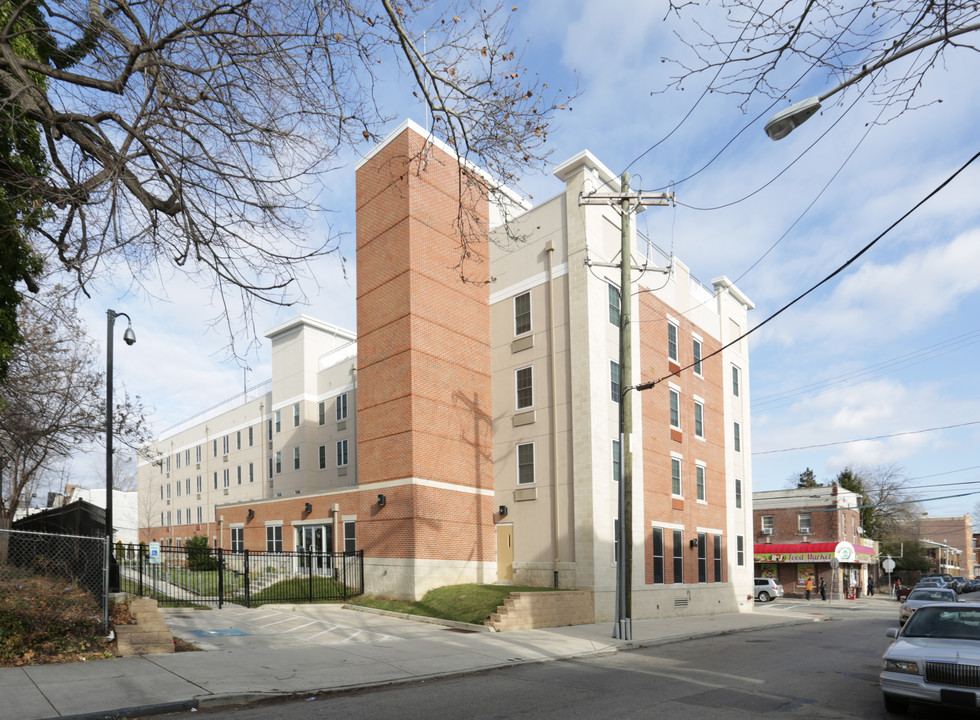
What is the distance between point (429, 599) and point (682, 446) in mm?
14371

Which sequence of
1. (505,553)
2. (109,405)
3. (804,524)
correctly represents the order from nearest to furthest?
(109,405) < (505,553) < (804,524)

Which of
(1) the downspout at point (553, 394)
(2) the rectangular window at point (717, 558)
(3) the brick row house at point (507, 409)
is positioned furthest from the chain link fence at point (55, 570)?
(2) the rectangular window at point (717, 558)

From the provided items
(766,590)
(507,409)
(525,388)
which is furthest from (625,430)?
(766,590)

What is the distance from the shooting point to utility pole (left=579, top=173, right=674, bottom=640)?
19.0 metres

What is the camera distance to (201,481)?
5728 centimetres

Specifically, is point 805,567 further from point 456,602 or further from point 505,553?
point 456,602

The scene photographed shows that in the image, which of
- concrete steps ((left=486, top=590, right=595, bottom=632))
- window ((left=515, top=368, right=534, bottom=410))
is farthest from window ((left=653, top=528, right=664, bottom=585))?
window ((left=515, top=368, right=534, bottom=410))

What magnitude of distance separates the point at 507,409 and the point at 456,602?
326 inches

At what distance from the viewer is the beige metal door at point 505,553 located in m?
26.9

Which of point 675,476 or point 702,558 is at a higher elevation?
point 675,476

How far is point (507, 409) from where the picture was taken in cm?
2831

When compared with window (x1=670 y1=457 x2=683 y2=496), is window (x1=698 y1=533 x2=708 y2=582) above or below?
below

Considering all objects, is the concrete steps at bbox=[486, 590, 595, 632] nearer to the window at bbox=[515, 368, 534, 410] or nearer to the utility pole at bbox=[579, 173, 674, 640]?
the utility pole at bbox=[579, 173, 674, 640]

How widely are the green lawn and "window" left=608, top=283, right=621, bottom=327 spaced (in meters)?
10.1
